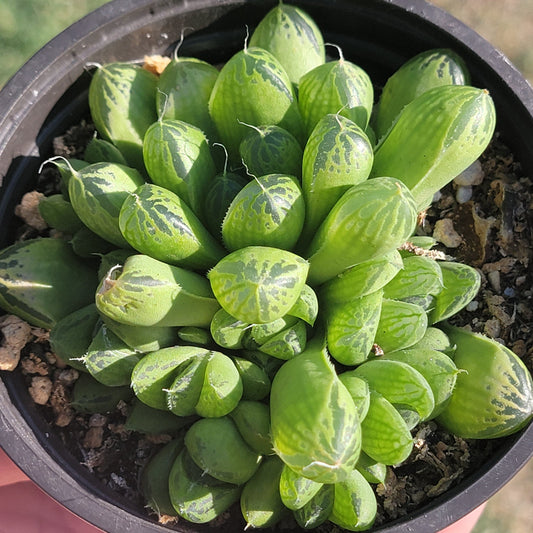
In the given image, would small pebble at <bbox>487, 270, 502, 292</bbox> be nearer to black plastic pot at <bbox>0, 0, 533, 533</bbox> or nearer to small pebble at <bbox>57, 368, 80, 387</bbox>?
black plastic pot at <bbox>0, 0, 533, 533</bbox>

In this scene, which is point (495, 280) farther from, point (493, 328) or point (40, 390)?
point (40, 390)

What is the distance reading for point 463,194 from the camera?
114 cm

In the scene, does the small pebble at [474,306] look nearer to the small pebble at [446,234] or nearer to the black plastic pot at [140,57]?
the small pebble at [446,234]

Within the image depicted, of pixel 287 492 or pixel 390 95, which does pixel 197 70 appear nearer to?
pixel 390 95

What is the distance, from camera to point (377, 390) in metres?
0.81

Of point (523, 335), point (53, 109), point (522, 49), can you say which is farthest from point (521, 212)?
point (522, 49)

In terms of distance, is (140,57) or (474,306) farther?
(140,57)

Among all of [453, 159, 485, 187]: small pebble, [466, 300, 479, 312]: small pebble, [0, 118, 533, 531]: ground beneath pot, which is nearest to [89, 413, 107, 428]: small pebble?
[0, 118, 533, 531]: ground beneath pot

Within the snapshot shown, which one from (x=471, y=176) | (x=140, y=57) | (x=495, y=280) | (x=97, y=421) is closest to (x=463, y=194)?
(x=471, y=176)

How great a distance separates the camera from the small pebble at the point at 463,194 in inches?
44.6

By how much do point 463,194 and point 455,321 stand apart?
0.86ft

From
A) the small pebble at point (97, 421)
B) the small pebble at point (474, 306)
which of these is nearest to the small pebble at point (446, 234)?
the small pebble at point (474, 306)

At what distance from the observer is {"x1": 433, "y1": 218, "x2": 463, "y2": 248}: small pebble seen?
1.10 m

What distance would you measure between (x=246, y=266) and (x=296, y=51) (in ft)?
1.51
